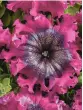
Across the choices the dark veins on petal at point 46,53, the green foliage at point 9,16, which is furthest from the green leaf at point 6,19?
the dark veins on petal at point 46,53

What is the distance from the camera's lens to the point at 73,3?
52.6 inches

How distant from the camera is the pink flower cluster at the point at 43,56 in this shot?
4.08 feet

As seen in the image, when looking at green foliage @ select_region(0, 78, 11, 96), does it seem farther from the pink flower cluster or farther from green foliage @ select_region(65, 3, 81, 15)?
green foliage @ select_region(65, 3, 81, 15)

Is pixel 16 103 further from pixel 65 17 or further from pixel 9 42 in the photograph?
pixel 65 17

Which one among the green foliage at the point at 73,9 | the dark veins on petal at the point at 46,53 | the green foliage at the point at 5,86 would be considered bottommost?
the green foliage at the point at 5,86

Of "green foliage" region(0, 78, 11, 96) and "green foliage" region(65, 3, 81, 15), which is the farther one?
"green foliage" region(65, 3, 81, 15)

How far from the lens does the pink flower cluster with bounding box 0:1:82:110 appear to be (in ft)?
4.08

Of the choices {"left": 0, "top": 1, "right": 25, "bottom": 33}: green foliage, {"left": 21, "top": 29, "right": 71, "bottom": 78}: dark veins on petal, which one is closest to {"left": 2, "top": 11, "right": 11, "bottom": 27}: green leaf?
{"left": 0, "top": 1, "right": 25, "bottom": 33}: green foliage

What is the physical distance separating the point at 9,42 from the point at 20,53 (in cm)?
5

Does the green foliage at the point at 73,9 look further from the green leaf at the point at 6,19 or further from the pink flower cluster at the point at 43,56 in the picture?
the green leaf at the point at 6,19

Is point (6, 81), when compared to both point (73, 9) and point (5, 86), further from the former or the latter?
point (73, 9)

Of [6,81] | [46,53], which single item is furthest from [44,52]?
[6,81]

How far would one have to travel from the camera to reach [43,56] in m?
1.30

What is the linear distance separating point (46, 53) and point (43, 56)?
0.01 m
